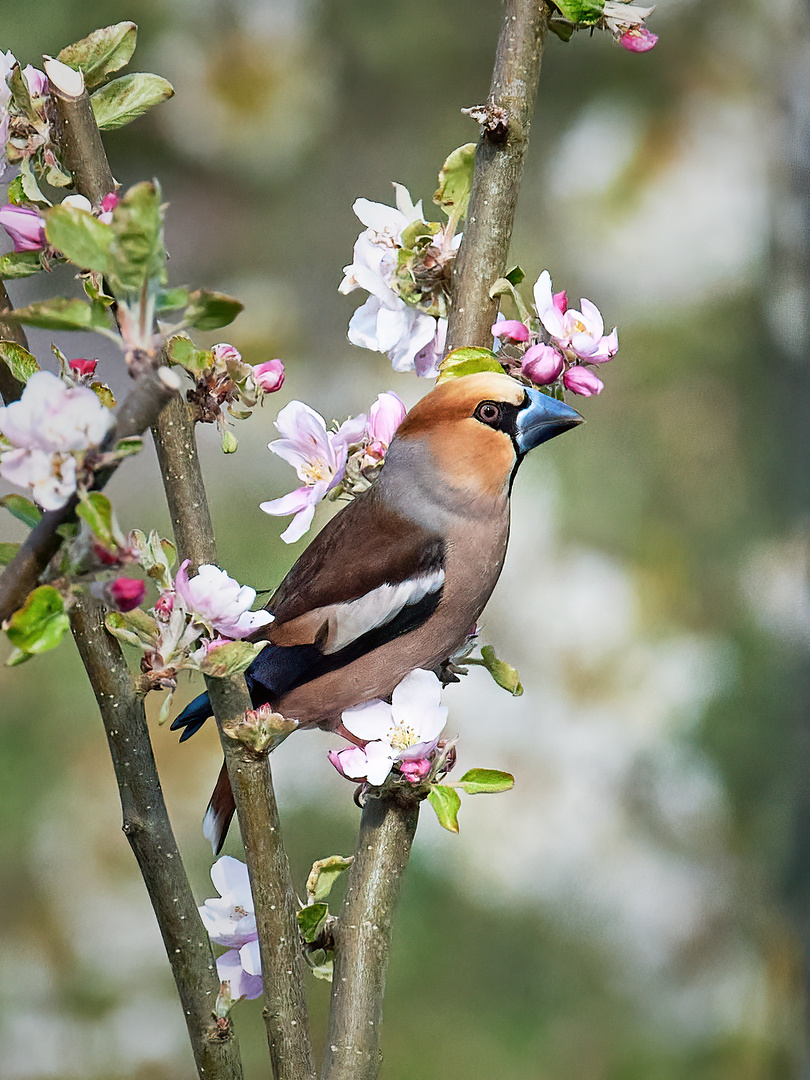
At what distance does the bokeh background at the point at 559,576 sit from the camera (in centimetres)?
92

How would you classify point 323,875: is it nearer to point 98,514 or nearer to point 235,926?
point 235,926

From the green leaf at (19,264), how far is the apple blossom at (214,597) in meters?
0.10

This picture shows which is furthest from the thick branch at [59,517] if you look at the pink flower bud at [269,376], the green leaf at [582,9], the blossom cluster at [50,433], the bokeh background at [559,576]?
the bokeh background at [559,576]

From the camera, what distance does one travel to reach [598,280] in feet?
3.22

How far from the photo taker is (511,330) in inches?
14.0

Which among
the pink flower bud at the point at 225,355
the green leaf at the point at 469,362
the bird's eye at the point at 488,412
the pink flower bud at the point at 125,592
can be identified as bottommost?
the pink flower bud at the point at 125,592

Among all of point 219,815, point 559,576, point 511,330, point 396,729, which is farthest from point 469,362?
point 559,576

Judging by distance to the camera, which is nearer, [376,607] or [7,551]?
[7,551]

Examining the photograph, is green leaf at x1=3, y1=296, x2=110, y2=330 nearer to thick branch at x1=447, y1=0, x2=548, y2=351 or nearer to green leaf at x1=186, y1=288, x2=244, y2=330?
green leaf at x1=186, y1=288, x2=244, y2=330

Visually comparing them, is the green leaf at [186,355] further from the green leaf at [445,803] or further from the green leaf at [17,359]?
the green leaf at [445,803]

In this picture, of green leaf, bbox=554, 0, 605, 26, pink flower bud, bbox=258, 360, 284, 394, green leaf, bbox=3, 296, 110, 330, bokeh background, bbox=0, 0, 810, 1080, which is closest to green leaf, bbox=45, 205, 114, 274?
green leaf, bbox=3, 296, 110, 330

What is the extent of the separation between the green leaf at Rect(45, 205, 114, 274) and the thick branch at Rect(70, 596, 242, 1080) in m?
0.12

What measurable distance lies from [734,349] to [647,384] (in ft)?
0.33

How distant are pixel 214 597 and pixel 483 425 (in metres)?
0.15
